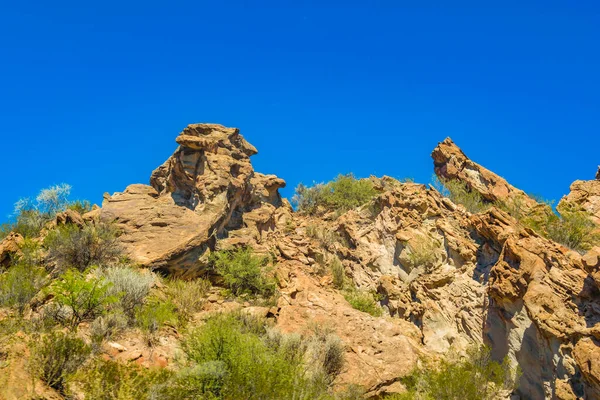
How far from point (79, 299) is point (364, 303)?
845 centimetres

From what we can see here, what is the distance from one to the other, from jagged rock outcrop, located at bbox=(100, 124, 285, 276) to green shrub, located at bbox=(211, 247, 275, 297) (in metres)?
0.76

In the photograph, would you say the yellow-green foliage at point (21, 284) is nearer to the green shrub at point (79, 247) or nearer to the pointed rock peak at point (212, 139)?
the green shrub at point (79, 247)

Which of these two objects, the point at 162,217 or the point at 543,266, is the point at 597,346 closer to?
the point at 543,266

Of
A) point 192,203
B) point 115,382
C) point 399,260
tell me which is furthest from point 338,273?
point 115,382

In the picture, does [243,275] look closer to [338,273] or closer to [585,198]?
[338,273]

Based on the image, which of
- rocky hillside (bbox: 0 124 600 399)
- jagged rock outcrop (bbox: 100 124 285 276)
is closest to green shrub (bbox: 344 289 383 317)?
rocky hillside (bbox: 0 124 600 399)

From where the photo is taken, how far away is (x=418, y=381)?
9.79 metres

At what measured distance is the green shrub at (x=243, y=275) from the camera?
14.6m

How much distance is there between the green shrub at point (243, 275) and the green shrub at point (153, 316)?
10.0 feet

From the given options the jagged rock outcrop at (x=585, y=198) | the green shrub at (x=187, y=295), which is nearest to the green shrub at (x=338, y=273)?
the green shrub at (x=187, y=295)

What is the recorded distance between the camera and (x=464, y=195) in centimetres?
1844

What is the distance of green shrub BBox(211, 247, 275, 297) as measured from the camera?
1457cm

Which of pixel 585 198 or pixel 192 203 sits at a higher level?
pixel 585 198

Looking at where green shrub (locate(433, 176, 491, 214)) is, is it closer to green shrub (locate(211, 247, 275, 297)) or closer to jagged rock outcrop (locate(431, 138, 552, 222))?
jagged rock outcrop (locate(431, 138, 552, 222))
